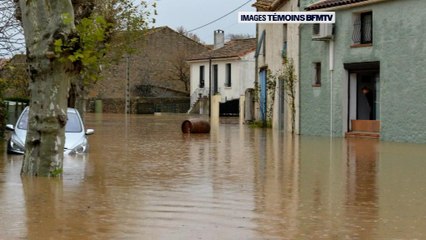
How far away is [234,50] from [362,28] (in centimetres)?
3663

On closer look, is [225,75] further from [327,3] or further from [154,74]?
[327,3]

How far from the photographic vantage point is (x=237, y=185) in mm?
13141

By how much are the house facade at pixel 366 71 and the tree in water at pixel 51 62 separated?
15.8m

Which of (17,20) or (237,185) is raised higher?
(17,20)

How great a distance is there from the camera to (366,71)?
29.5 m

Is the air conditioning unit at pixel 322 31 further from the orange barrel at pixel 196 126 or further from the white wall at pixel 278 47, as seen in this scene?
the orange barrel at pixel 196 126

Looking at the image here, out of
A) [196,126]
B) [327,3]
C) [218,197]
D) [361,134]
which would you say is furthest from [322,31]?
[218,197]

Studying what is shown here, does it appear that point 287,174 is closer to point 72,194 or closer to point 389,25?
point 72,194

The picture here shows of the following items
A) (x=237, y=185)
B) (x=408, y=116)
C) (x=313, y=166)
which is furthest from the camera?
(x=408, y=116)

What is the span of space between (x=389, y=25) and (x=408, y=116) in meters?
3.29

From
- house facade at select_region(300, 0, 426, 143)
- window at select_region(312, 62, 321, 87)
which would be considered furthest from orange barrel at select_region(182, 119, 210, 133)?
window at select_region(312, 62, 321, 87)

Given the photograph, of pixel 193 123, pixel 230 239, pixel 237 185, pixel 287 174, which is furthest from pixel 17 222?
pixel 193 123

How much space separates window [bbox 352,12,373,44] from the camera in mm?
29047

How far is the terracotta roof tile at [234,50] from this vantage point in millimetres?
64125
